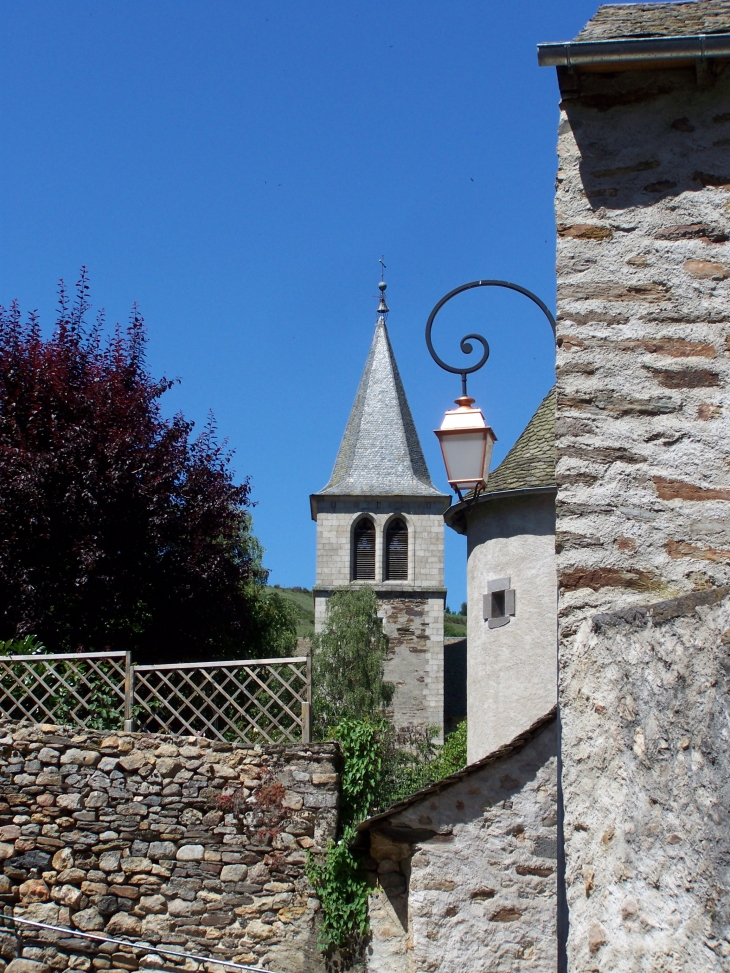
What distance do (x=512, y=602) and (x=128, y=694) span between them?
2.89 m

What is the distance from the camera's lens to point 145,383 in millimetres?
14648

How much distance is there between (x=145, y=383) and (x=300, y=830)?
8603mm

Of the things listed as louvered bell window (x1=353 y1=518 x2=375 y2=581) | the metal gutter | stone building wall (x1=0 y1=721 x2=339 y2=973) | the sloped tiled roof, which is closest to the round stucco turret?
the sloped tiled roof

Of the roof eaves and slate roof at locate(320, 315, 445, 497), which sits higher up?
slate roof at locate(320, 315, 445, 497)

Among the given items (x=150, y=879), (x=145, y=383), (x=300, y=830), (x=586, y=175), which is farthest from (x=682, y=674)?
(x=145, y=383)

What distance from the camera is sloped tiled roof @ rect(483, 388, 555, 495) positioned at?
26.9 ft

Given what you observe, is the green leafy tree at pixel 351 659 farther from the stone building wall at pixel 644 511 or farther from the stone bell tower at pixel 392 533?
the stone building wall at pixel 644 511

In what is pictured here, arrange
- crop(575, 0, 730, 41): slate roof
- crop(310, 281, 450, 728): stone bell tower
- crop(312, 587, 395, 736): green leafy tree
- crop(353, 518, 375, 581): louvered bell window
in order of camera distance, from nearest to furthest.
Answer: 1. crop(575, 0, 730, 41): slate roof
2. crop(312, 587, 395, 736): green leafy tree
3. crop(310, 281, 450, 728): stone bell tower
4. crop(353, 518, 375, 581): louvered bell window

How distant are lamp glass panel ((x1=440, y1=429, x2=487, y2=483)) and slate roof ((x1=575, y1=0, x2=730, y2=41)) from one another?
92.7 inches

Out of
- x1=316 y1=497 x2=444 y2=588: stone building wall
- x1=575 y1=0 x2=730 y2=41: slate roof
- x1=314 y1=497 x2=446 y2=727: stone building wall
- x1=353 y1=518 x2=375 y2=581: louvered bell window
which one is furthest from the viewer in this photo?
x1=353 y1=518 x2=375 y2=581: louvered bell window

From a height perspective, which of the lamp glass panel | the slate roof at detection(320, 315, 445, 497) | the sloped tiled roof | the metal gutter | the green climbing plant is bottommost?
the green climbing plant

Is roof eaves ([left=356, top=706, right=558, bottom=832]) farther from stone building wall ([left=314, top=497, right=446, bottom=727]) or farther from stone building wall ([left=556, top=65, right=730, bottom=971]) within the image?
stone building wall ([left=314, top=497, right=446, bottom=727])

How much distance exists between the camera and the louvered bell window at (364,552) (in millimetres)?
39188

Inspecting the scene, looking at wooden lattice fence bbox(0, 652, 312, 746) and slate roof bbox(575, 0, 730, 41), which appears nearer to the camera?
slate roof bbox(575, 0, 730, 41)
